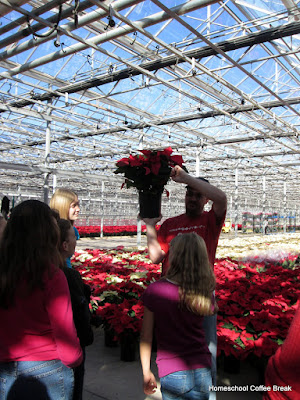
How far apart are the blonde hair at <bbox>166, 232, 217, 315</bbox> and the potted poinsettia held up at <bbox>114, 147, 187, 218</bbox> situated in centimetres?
47

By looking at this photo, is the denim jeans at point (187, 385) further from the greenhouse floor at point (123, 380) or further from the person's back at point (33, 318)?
the greenhouse floor at point (123, 380)

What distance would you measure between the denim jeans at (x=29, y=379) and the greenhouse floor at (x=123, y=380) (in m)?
1.50

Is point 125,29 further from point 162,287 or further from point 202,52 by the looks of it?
point 162,287

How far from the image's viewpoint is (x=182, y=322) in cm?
157

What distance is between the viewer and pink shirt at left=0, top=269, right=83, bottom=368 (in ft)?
4.50

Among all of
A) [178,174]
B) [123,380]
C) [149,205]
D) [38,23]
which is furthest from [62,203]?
[38,23]

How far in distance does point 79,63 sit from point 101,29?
280 cm

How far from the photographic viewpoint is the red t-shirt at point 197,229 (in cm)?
211

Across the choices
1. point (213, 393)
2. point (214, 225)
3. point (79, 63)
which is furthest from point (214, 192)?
point (79, 63)

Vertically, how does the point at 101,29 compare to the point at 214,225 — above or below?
above

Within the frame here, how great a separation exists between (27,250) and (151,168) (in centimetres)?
89

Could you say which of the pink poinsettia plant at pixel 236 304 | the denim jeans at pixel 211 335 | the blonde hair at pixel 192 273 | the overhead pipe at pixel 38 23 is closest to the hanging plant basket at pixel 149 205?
the blonde hair at pixel 192 273

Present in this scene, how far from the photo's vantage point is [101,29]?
23.1 feet

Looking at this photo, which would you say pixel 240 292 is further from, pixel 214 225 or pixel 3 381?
pixel 3 381
